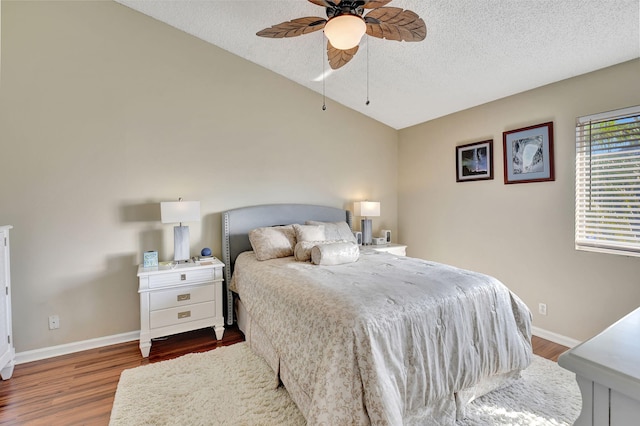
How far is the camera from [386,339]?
1553 mm

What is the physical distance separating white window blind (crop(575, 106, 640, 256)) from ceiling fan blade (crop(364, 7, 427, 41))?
1954 mm

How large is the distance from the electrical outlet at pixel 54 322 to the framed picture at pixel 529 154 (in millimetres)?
4676

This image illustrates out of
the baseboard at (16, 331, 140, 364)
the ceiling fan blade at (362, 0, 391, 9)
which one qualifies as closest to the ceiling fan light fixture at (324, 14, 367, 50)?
the ceiling fan blade at (362, 0, 391, 9)

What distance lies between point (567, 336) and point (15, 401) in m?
4.55

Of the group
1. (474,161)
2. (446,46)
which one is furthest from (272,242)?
(474,161)

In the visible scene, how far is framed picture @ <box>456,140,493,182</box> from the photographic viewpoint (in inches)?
137

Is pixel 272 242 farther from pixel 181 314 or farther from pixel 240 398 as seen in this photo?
pixel 240 398

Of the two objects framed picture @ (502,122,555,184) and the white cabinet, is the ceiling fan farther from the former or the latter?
the white cabinet

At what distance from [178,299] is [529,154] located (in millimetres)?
3784

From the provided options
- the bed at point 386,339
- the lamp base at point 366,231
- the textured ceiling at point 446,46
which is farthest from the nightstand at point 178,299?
the textured ceiling at point 446,46

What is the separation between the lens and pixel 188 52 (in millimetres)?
3215

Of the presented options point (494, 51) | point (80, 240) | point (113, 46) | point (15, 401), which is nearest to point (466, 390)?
point (494, 51)

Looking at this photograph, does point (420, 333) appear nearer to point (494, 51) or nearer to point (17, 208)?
point (494, 51)

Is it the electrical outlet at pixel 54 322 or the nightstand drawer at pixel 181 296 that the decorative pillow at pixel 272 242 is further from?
the electrical outlet at pixel 54 322
